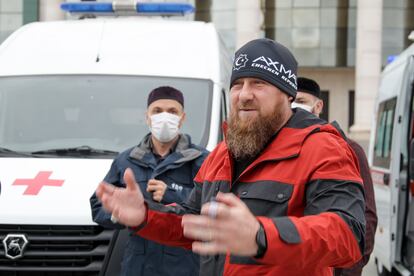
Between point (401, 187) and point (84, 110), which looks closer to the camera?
point (84, 110)

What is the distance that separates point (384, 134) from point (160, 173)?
5.34m

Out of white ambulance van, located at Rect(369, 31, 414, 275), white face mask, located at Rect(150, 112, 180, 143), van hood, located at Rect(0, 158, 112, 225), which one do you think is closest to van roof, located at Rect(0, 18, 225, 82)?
van hood, located at Rect(0, 158, 112, 225)

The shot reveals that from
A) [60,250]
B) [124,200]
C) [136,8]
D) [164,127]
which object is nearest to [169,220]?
[124,200]

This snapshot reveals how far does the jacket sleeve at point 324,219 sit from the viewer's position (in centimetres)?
203

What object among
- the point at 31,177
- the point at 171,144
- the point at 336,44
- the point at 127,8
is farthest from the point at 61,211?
the point at 336,44

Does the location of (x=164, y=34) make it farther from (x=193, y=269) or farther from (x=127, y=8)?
(x=193, y=269)

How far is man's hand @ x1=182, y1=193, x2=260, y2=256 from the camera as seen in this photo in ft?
6.12

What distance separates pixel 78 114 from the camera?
5.45 m

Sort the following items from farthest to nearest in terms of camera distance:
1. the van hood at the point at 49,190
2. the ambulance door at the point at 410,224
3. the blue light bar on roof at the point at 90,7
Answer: the blue light bar on roof at the point at 90,7
the ambulance door at the point at 410,224
the van hood at the point at 49,190

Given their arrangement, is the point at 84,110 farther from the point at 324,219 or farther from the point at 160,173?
the point at 324,219

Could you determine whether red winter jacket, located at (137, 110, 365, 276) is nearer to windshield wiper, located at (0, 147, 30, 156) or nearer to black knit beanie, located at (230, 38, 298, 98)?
black knit beanie, located at (230, 38, 298, 98)

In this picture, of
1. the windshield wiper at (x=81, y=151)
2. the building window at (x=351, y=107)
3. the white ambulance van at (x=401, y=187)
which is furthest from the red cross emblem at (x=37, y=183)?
the building window at (x=351, y=107)

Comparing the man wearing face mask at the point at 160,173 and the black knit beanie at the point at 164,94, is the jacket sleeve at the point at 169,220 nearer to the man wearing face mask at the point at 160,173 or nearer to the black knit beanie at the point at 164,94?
the man wearing face mask at the point at 160,173

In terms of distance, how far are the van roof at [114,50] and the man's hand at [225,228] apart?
12.6ft
